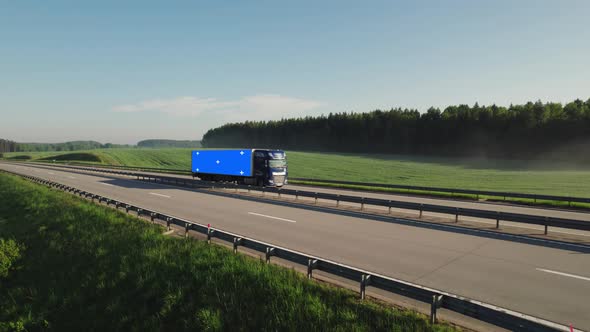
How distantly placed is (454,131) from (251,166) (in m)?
68.3

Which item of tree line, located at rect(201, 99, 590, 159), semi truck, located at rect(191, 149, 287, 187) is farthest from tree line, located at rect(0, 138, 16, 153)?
semi truck, located at rect(191, 149, 287, 187)

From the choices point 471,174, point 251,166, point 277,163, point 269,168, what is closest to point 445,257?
point 269,168

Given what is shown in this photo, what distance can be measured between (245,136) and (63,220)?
126146mm

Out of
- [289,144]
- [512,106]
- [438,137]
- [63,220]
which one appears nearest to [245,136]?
[289,144]

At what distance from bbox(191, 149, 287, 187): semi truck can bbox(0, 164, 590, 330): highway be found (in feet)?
33.9

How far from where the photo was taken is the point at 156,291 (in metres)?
8.39

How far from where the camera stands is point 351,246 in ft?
37.7

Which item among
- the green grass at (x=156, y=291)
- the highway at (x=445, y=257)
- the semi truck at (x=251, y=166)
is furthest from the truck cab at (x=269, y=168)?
the green grass at (x=156, y=291)

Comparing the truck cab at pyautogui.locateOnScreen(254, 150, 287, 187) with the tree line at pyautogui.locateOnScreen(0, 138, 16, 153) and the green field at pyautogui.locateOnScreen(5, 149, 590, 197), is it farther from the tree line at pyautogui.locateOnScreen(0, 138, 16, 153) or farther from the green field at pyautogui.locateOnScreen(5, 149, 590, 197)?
the tree line at pyautogui.locateOnScreen(0, 138, 16, 153)

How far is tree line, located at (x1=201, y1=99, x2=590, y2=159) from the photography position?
65938 mm

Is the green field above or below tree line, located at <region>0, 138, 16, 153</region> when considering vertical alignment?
below

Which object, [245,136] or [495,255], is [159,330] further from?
[245,136]

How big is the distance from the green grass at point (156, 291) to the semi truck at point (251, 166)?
48.2ft

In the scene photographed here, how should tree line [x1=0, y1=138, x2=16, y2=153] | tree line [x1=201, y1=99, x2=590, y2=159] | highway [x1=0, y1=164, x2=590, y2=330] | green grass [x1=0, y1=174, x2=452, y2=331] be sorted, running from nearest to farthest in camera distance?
green grass [x1=0, y1=174, x2=452, y2=331] → highway [x1=0, y1=164, x2=590, y2=330] → tree line [x1=201, y1=99, x2=590, y2=159] → tree line [x1=0, y1=138, x2=16, y2=153]
